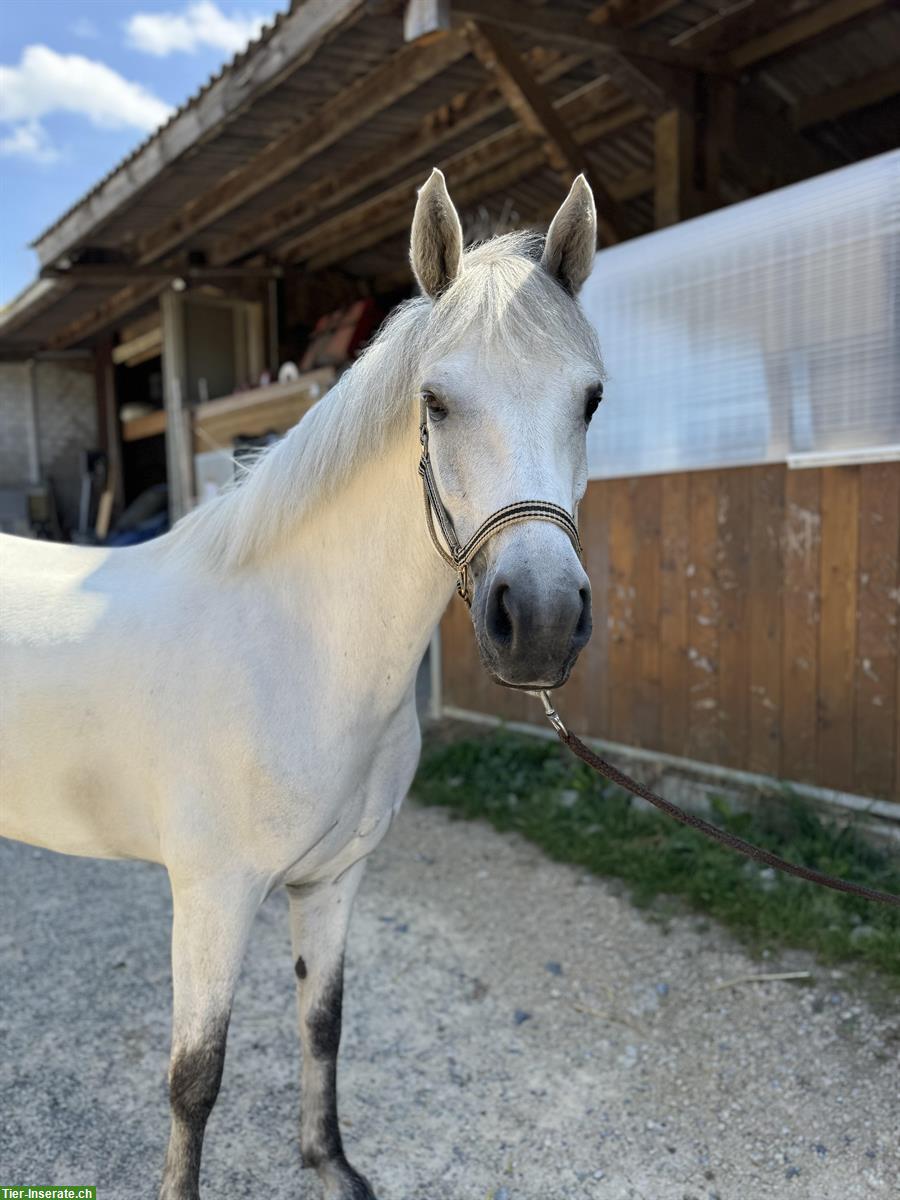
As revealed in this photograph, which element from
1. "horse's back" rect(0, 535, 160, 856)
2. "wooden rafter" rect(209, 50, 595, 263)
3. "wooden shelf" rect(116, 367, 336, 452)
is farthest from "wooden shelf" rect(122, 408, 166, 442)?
"horse's back" rect(0, 535, 160, 856)

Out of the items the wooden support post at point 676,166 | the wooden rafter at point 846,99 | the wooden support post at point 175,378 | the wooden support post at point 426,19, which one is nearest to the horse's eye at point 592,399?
the wooden support post at point 426,19

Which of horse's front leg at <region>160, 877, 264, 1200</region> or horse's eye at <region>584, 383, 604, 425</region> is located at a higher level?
Answer: horse's eye at <region>584, 383, 604, 425</region>

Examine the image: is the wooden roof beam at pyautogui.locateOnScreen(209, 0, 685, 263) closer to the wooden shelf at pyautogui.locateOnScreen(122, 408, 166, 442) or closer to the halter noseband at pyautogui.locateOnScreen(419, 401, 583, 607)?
the halter noseband at pyautogui.locateOnScreen(419, 401, 583, 607)

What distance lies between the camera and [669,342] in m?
3.98

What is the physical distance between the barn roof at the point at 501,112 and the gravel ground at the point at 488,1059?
2823mm

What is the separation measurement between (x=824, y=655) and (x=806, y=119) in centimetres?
324

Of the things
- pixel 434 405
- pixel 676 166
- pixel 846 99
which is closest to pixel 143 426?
pixel 676 166

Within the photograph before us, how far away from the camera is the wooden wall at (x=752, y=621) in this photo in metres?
3.33

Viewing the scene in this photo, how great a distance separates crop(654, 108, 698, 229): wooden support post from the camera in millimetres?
4359

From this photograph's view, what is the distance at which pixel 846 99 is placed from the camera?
4.56 meters

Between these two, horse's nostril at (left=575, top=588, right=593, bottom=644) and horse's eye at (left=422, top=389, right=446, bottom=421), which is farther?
horse's eye at (left=422, top=389, right=446, bottom=421)

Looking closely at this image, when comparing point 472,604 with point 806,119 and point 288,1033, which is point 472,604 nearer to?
point 288,1033

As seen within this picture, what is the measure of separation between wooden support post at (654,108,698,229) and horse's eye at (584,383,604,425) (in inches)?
136

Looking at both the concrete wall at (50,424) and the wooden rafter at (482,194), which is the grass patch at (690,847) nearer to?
the wooden rafter at (482,194)
